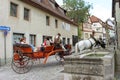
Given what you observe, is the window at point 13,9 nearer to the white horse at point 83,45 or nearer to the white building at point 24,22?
the white building at point 24,22

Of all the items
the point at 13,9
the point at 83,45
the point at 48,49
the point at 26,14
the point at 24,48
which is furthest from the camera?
the point at 26,14

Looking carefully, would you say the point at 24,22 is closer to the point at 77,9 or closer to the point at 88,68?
the point at 88,68

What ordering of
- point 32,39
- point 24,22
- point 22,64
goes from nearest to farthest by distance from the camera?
point 22,64
point 24,22
point 32,39

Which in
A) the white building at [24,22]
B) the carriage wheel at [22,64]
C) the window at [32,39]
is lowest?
the carriage wheel at [22,64]

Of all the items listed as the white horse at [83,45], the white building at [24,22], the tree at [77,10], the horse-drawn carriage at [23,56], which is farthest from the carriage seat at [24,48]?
the tree at [77,10]

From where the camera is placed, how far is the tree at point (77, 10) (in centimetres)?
5012

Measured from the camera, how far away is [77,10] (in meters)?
50.9

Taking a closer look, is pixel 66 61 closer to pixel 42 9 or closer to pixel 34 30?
pixel 34 30

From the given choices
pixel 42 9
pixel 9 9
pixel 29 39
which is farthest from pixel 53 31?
pixel 9 9

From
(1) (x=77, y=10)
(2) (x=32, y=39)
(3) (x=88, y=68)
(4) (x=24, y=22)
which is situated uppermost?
(1) (x=77, y=10)

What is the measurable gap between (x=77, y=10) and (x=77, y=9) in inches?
17.0

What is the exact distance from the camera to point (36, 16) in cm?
2000

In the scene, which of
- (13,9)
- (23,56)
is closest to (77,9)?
(13,9)

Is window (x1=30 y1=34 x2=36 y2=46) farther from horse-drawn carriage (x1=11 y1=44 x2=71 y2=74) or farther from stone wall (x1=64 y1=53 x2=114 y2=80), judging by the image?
stone wall (x1=64 y1=53 x2=114 y2=80)
